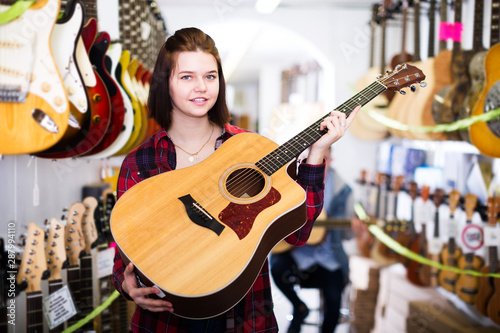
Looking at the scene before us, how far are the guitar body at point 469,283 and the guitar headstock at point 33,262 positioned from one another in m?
2.01

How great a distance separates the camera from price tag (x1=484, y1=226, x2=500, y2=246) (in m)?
2.15

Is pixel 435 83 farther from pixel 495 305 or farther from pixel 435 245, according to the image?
pixel 495 305

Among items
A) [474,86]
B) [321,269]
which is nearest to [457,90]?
[474,86]

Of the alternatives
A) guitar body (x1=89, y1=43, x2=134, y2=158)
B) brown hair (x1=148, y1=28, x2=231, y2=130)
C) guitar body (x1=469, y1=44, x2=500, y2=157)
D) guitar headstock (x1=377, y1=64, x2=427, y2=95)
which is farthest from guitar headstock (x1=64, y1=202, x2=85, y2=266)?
guitar body (x1=469, y1=44, x2=500, y2=157)

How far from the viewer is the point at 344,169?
→ 375 centimetres

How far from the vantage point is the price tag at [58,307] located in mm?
1368

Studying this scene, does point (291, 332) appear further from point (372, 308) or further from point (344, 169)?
point (344, 169)

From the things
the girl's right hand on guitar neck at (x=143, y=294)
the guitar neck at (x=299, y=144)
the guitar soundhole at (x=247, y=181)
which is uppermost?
the guitar neck at (x=299, y=144)

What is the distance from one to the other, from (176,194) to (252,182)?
0.18 m

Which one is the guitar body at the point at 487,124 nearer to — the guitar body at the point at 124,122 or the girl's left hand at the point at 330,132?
the girl's left hand at the point at 330,132

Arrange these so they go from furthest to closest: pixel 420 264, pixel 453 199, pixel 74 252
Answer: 1. pixel 420 264
2. pixel 453 199
3. pixel 74 252

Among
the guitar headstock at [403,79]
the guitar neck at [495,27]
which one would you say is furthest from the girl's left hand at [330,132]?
the guitar neck at [495,27]

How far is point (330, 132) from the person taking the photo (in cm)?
95

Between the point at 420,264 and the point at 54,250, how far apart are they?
2087 millimetres
